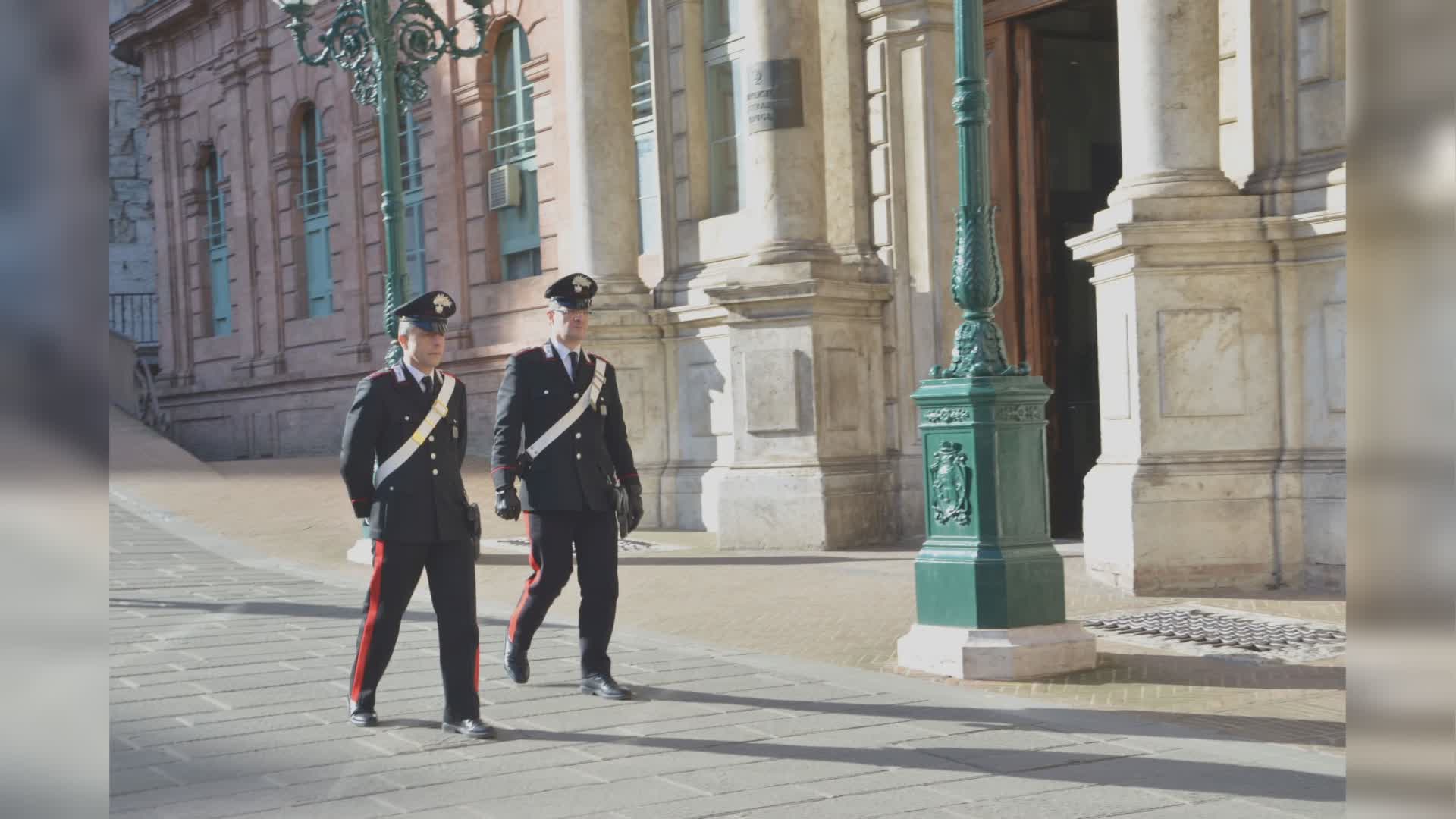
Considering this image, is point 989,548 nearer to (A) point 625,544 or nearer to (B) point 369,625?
(B) point 369,625

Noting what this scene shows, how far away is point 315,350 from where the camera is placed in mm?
27188

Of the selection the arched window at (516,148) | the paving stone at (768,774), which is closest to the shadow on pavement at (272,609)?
the paving stone at (768,774)

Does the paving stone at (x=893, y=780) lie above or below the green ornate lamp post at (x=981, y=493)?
below

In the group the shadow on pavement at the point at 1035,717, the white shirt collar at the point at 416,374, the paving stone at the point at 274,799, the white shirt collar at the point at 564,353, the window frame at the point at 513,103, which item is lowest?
the shadow on pavement at the point at 1035,717

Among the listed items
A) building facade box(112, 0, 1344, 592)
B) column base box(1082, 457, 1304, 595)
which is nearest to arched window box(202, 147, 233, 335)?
building facade box(112, 0, 1344, 592)

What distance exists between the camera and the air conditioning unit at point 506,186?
21219 millimetres

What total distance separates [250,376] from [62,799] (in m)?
29.9

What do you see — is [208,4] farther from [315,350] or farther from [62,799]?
[62,799]

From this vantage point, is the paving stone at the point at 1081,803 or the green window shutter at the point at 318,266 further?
the green window shutter at the point at 318,266

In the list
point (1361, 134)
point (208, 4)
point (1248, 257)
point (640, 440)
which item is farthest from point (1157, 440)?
point (208, 4)

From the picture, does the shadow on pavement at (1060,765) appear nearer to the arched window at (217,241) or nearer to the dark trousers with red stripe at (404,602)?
the dark trousers with red stripe at (404,602)

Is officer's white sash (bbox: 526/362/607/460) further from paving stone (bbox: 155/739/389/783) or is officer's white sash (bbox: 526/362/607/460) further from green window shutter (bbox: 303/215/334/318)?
green window shutter (bbox: 303/215/334/318)

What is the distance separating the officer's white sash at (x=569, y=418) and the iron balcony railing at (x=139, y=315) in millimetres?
32619

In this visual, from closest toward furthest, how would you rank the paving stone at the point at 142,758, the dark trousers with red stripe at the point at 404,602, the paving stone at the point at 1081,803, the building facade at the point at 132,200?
the paving stone at the point at 1081,803 → the paving stone at the point at 142,758 → the dark trousers with red stripe at the point at 404,602 → the building facade at the point at 132,200
